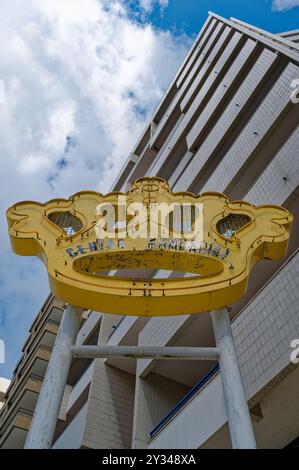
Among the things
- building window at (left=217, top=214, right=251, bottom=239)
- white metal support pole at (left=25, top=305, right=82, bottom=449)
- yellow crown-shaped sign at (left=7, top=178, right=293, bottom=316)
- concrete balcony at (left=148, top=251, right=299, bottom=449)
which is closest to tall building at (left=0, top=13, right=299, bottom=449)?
concrete balcony at (left=148, top=251, right=299, bottom=449)

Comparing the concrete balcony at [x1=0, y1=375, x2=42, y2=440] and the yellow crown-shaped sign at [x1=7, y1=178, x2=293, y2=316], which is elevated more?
the concrete balcony at [x1=0, y1=375, x2=42, y2=440]

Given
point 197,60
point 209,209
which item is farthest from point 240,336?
point 197,60

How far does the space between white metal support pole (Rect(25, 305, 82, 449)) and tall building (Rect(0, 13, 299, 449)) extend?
323 centimetres

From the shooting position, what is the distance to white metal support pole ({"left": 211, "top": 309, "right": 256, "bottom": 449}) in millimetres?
5066

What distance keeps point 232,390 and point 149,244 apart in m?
2.31

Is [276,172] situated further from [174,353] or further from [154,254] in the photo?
[174,353]

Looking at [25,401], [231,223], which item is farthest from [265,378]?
[25,401]

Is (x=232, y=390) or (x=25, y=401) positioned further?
(x=25, y=401)

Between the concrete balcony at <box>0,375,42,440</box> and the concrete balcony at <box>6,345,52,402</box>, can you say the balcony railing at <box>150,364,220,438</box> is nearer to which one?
the concrete balcony at <box>0,375,42,440</box>

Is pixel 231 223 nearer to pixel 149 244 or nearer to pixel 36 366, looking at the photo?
pixel 149 244

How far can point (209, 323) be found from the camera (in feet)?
40.5

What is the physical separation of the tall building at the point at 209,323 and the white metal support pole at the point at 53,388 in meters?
3.23

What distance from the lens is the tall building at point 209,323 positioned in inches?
327
